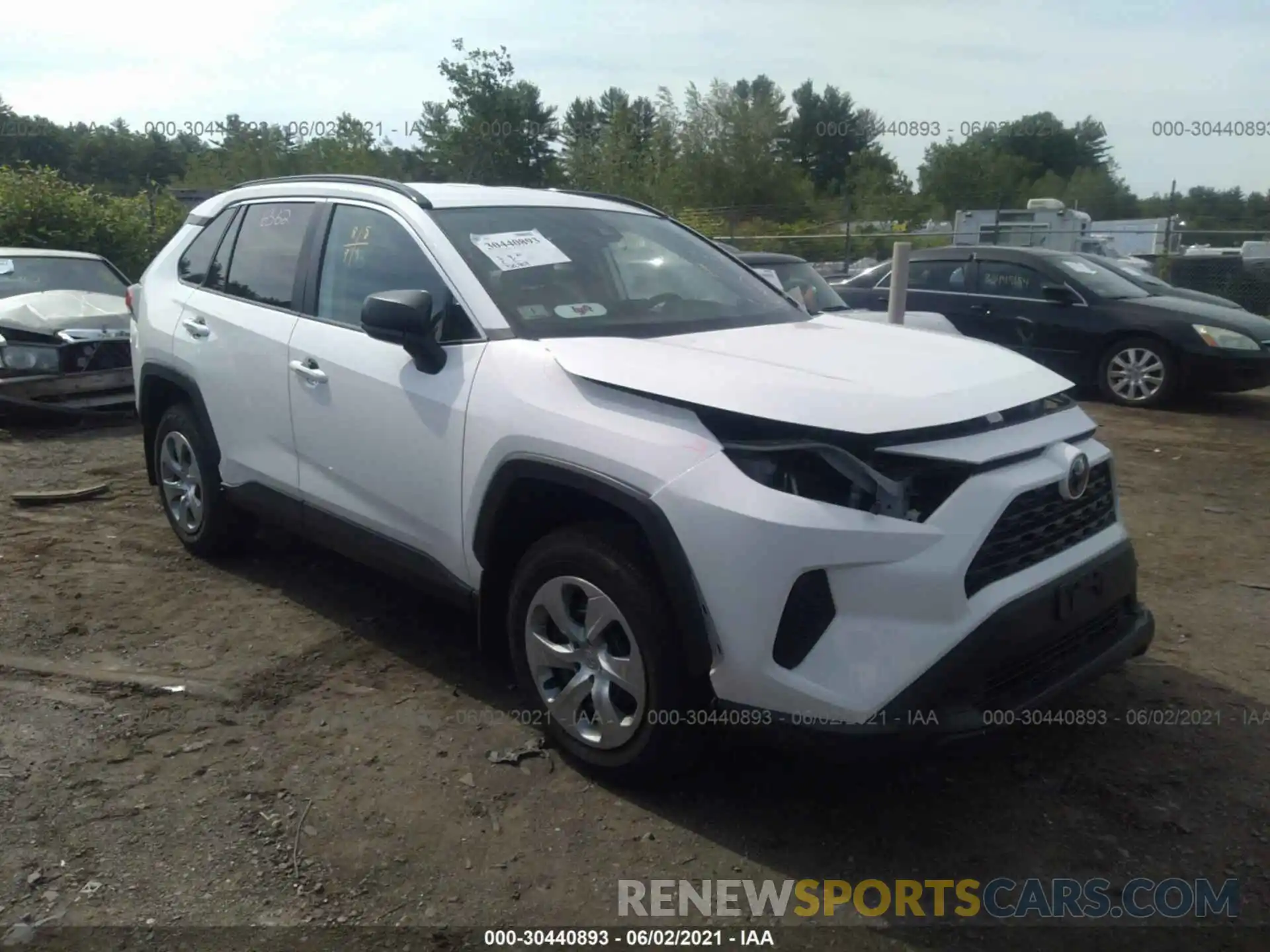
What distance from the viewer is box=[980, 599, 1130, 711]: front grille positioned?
2773 mm

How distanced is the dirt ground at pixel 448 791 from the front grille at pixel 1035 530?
498 mm

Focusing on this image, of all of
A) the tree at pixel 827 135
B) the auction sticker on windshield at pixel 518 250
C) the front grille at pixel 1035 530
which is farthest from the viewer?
the tree at pixel 827 135

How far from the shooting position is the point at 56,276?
9.23 meters

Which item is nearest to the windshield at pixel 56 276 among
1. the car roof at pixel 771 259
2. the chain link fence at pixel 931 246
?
the car roof at pixel 771 259

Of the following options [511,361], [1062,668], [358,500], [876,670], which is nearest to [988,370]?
[1062,668]

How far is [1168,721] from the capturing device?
3613mm

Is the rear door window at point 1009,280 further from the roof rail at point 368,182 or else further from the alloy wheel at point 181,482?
the alloy wheel at point 181,482

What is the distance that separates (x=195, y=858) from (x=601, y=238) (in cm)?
256

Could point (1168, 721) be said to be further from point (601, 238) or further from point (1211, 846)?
point (601, 238)

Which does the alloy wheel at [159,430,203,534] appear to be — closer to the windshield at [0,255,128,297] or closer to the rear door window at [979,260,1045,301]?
the windshield at [0,255,128,297]

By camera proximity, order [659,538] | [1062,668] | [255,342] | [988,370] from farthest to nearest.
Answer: [255,342], [988,370], [1062,668], [659,538]

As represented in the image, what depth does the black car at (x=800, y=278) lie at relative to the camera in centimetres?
871

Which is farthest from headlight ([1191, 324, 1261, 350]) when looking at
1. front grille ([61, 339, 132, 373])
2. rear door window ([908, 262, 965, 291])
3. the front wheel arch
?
front grille ([61, 339, 132, 373])

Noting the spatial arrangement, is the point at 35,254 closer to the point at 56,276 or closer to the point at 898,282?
the point at 56,276
